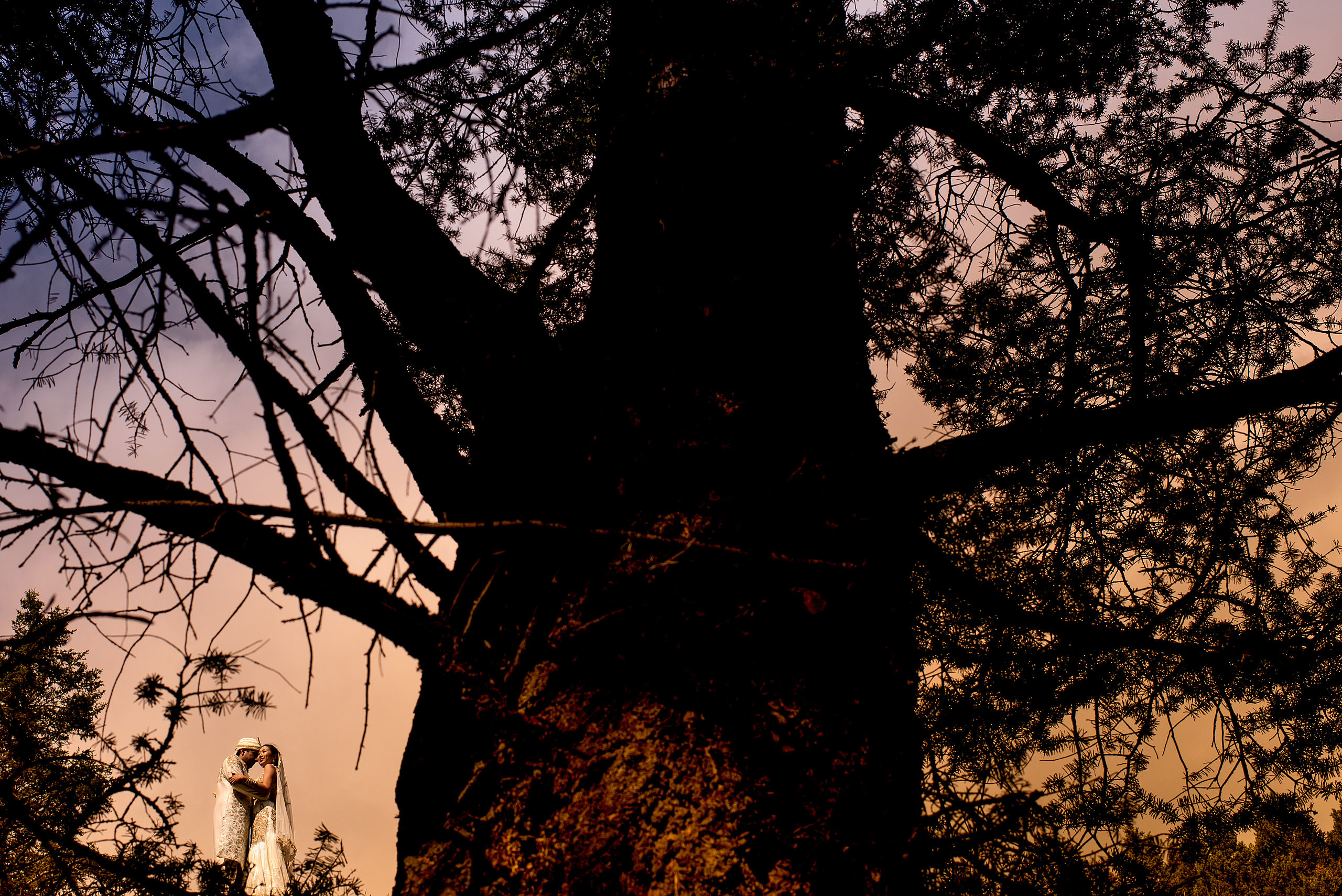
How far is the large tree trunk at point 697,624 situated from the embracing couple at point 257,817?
6.12 meters

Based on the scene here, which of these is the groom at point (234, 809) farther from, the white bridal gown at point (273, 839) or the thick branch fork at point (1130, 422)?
the thick branch fork at point (1130, 422)

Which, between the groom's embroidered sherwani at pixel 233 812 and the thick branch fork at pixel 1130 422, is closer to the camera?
the thick branch fork at pixel 1130 422

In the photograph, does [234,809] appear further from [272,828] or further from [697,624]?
[697,624]

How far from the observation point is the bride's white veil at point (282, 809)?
6230mm

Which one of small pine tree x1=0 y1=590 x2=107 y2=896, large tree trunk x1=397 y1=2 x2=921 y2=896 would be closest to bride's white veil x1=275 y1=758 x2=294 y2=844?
small pine tree x1=0 y1=590 x2=107 y2=896

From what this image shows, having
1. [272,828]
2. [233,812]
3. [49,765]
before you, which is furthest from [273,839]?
[49,765]

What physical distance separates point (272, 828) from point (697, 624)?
22.7 feet

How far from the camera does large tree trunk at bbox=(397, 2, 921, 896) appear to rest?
1076mm

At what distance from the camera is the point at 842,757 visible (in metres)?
1.13

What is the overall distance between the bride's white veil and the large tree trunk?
21.0ft

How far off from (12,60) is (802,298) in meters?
2.44

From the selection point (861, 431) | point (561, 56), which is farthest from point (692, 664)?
point (561, 56)

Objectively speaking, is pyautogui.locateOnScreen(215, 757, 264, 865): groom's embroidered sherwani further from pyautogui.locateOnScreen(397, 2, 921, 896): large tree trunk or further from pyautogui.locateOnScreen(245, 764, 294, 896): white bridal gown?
pyautogui.locateOnScreen(397, 2, 921, 896): large tree trunk

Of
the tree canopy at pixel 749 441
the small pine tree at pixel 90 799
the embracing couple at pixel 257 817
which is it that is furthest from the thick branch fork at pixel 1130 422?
the embracing couple at pixel 257 817
